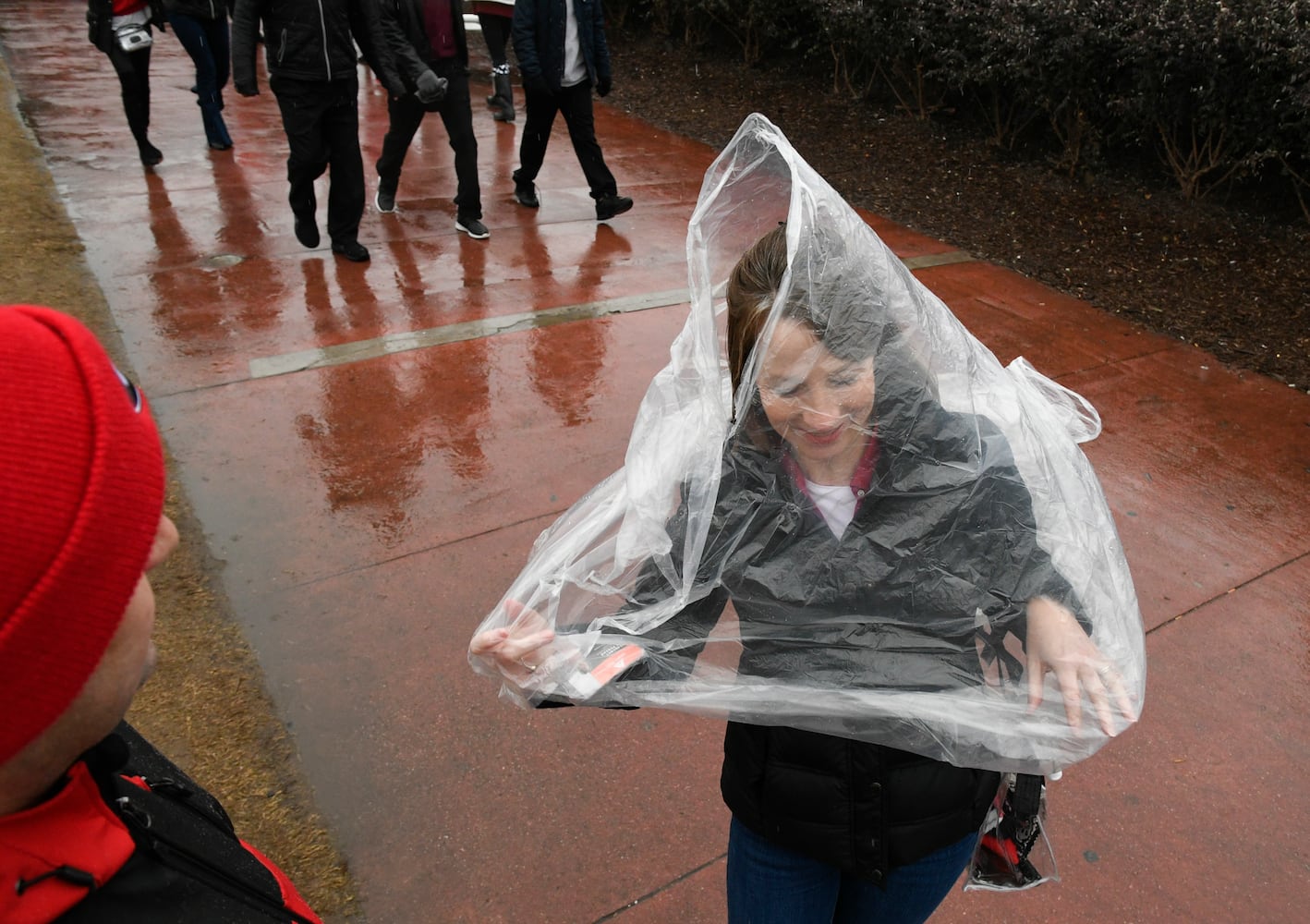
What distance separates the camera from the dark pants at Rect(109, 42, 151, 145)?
6.73 meters

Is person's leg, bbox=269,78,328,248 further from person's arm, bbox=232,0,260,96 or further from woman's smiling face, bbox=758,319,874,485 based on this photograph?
woman's smiling face, bbox=758,319,874,485

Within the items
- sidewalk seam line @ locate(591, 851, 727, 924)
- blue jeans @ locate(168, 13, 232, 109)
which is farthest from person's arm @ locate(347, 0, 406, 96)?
sidewalk seam line @ locate(591, 851, 727, 924)

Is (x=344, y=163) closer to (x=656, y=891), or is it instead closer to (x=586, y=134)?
(x=586, y=134)

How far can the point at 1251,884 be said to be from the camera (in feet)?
8.27

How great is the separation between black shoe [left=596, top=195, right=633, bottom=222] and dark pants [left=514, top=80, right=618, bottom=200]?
3 cm

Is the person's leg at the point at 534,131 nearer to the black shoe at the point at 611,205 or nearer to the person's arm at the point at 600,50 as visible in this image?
the person's arm at the point at 600,50

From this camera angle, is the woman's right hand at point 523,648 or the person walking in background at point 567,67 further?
the person walking in background at point 567,67

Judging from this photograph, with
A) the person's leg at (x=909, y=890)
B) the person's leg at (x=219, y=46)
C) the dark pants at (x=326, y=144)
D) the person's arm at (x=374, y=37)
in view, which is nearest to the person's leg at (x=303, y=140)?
the dark pants at (x=326, y=144)

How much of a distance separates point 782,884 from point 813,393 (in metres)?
0.90

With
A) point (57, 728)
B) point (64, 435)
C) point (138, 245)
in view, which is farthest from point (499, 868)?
point (138, 245)

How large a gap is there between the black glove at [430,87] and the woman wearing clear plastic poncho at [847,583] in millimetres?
4674

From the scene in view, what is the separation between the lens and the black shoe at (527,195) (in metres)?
7.20

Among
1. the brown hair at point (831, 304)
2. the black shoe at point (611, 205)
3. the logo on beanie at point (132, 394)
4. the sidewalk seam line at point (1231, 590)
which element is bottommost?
the sidewalk seam line at point (1231, 590)

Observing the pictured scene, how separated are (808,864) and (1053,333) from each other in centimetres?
475
